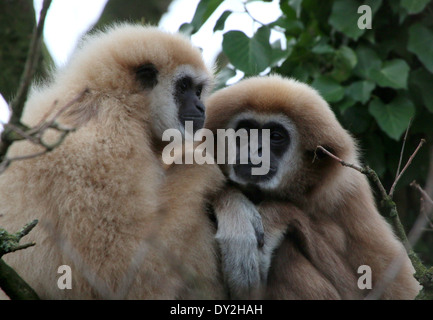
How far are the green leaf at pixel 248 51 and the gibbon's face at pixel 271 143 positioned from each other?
943 millimetres

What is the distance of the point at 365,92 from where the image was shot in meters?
6.89

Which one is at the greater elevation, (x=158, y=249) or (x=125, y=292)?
(x=158, y=249)

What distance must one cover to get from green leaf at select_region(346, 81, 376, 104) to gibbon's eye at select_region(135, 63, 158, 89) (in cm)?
253

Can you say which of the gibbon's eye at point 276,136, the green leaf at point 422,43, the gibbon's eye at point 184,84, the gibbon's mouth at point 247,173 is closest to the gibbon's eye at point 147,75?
the gibbon's eye at point 184,84

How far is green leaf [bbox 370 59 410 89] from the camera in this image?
6852mm

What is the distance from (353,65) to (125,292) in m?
3.97

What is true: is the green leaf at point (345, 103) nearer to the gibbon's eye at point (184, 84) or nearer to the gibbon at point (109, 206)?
the gibbon's eye at point (184, 84)

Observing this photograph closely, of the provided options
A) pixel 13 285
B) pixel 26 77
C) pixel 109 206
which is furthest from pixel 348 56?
pixel 26 77

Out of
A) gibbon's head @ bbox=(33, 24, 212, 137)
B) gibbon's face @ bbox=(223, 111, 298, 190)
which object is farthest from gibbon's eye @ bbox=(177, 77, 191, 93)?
gibbon's face @ bbox=(223, 111, 298, 190)

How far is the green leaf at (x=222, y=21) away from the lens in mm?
6930

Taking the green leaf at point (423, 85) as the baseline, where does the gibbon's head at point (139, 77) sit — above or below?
below

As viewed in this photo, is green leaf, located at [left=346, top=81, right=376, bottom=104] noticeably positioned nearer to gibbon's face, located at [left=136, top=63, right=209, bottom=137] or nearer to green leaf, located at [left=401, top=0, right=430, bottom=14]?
green leaf, located at [left=401, top=0, right=430, bottom=14]
